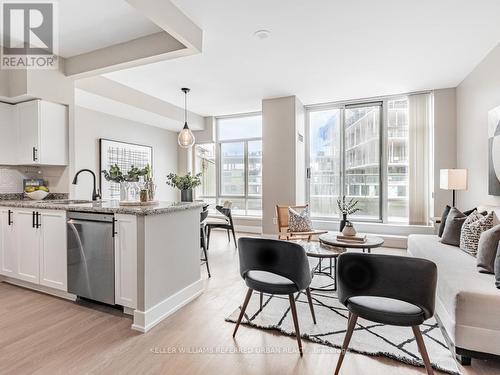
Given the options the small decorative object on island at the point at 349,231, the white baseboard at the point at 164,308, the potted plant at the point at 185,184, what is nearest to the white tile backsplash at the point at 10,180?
the potted plant at the point at 185,184

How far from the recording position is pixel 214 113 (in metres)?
6.62

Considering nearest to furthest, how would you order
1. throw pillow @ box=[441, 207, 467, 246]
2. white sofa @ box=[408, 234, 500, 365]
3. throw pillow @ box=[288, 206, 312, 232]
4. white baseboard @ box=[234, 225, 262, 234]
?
1. white sofa @ box=[408, 234, 500, 365]
2. throw pillow @ box=[441, 207, 467, 246]
3. throw pillow @ box=[288, 206, 312, 232]
4. white baseboard @ box=[234, 225, 262, 234]

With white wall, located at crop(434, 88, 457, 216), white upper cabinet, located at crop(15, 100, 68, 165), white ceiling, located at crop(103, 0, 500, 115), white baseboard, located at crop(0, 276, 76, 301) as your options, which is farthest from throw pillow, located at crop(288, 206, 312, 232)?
white upper cabinet, located at crop(15, 100, 68, 165)

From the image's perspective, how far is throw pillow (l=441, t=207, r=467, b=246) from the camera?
10.3ft

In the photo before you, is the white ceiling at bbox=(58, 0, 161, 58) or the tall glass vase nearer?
the white ceiling at bbox=(58, 0, 161, 58)

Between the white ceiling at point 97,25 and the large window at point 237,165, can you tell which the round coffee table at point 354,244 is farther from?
the large window at point 237,165

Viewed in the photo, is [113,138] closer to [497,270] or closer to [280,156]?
[280,156]

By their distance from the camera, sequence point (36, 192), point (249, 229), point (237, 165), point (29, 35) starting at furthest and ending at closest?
point (237, 165) → point (249, 229) → point (36, 192) → point (29, 35)

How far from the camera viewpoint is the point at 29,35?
123 inches

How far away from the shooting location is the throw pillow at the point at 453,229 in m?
3.13

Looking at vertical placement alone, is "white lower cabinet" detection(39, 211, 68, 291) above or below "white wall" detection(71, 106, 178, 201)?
below

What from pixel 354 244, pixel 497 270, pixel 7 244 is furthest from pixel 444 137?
pixel 7 244

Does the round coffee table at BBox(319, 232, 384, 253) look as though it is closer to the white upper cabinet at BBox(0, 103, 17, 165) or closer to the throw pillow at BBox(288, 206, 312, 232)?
the throw pillow at BBox(288, 206, 312, 232)

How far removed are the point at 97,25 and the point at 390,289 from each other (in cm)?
365
